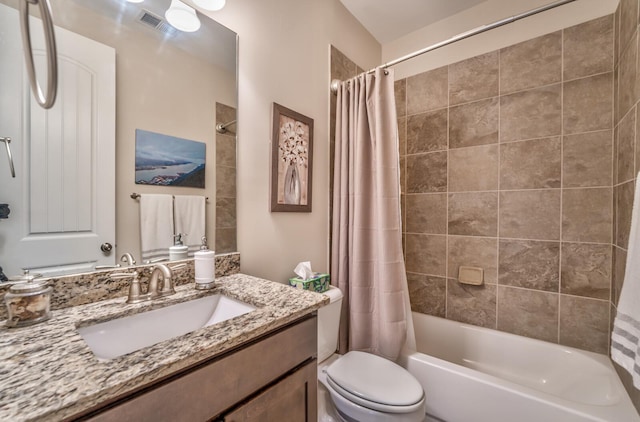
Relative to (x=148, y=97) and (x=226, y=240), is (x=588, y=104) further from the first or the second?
(x=148, y=97)

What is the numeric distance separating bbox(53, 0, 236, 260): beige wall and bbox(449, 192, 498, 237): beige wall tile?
1651mm

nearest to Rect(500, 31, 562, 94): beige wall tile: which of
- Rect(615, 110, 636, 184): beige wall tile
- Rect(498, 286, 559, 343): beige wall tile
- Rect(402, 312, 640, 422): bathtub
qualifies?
Rect(615, 110, 636, 184): beige wall tile

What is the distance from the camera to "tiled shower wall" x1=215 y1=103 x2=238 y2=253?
1166mm

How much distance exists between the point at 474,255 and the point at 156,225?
1.93 m

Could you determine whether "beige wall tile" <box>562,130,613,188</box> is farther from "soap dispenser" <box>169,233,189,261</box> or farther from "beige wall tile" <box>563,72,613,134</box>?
"soap dispenser" <box>169,233,189,261</box>

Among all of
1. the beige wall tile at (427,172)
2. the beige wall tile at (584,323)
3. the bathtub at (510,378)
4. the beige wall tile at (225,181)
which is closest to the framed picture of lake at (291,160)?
the beige wall tile at (225,181)

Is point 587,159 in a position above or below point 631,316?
above

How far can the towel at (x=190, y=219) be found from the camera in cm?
106

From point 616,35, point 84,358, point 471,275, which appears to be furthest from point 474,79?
point 84,358

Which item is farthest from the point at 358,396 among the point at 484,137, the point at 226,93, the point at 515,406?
the point at 484,137

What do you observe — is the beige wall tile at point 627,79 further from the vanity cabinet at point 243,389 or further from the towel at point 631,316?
the vanity cabinet at point 243,389

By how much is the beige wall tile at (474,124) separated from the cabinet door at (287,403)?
1.79 meters

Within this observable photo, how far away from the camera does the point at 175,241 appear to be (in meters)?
1.05

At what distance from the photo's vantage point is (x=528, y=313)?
5.35 feet
